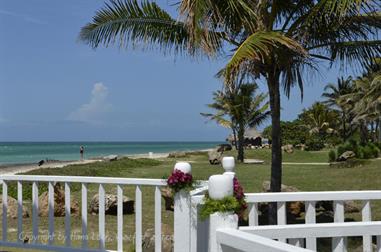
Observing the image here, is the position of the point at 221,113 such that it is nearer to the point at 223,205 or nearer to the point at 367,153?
the point at 367,153

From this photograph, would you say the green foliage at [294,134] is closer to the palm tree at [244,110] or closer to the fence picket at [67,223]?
the palm tree at [244,110]

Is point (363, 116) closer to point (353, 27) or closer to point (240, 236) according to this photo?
point (353, 27)

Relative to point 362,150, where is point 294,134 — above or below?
above

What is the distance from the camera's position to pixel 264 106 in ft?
111

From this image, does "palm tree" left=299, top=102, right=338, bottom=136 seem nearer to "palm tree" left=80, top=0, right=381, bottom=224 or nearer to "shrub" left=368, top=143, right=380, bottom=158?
"shrub" left=368, top=143, right=380, bottom=158

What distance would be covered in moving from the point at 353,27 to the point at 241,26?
1945 millimetres

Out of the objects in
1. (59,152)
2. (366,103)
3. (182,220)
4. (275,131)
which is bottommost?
(59,152)

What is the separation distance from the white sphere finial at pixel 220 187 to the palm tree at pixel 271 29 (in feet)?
14.9

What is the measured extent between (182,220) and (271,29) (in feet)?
16.5

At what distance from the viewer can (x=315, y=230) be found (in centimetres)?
281

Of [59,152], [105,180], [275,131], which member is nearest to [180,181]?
[105,180]

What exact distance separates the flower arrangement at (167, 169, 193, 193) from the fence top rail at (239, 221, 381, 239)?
147 cm

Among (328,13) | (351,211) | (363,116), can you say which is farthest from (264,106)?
(328,13)

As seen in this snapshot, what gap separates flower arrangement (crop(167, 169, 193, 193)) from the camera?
13.6 ft
